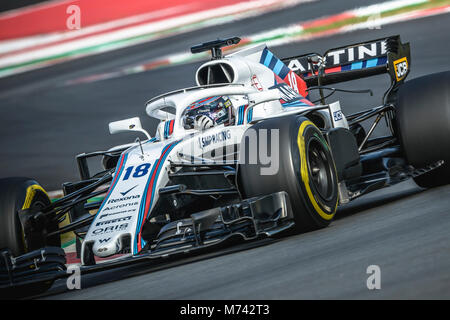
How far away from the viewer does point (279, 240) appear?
5918 millimetres

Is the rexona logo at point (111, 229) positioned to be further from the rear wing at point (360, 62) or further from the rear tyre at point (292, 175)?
the rear wing at point (360, 62)

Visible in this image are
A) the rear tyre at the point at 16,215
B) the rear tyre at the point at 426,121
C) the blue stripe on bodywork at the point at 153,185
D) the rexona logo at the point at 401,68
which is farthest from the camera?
the rexona logo at the point at 401,68

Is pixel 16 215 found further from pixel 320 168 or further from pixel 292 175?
pixel 320 168

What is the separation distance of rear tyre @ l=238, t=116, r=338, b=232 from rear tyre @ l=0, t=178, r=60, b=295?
194 cm

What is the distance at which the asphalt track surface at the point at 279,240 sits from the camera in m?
3.91

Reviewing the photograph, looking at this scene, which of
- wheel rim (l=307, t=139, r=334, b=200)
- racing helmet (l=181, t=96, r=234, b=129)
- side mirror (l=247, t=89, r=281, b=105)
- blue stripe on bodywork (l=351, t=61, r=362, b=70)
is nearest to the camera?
wheel rim (l=307, t=139, r=334, b=200)

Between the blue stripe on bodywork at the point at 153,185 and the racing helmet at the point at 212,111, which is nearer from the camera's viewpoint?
the blue stripe on bodywork at the point at 153,185

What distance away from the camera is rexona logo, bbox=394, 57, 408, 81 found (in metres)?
8.98

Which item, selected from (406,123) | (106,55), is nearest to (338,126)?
(406,123)

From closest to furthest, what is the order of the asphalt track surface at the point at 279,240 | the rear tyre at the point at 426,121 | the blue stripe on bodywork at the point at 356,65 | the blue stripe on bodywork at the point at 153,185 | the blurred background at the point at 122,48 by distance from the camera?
the asphalt track surface at the point at 279,240 < the blue stripe on bodywork at the point at 153,185 < the rear tyre at the point at 426,121 < the blue stripe on bodywork at the point at 356,65 < the blurred background at the point at 122,48

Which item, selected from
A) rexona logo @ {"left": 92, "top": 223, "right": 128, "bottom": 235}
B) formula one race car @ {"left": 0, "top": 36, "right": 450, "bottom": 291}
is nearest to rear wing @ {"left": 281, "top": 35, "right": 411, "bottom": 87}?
formula one race car @ {"left": 0, "top": 36, "right": 450, "bottom": 291}

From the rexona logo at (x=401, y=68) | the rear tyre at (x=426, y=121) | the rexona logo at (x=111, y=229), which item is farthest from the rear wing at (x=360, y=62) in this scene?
the rexona logo at (x=111, y=229)

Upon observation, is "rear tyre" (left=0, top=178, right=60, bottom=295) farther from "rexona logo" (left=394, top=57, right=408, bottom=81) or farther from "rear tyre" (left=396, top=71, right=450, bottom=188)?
"rexona logo" (left=394, top=57, right=408, bottom=81)

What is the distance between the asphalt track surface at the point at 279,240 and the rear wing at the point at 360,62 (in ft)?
4.87
